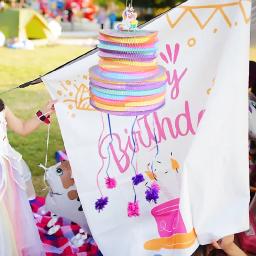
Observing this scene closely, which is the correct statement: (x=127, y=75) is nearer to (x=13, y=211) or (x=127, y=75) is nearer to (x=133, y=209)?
(x=133, y=209)

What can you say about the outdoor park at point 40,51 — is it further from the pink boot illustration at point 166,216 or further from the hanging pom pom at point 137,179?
the pink boot illustration at point 166,216

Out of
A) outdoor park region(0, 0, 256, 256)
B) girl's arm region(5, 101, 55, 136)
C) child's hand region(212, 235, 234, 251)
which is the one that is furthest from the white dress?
child's hand region(212, 235, 234, 251)

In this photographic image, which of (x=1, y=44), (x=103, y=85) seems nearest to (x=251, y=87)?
(x=103, y=85)

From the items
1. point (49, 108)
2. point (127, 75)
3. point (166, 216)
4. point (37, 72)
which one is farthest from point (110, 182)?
point (37, 72)

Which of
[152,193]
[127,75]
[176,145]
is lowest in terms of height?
[152,193]

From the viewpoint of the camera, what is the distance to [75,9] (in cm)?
1917

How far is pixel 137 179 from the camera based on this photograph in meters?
3.12

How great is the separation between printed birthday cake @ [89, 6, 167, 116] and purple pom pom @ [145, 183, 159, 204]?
0.93m

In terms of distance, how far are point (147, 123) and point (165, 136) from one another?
15 centimetres

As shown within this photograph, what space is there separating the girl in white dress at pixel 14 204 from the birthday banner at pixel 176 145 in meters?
0.38

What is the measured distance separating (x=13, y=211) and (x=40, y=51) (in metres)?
10.2

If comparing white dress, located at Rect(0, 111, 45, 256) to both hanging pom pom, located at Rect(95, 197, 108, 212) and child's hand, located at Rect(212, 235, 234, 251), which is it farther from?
child's hand, located at Rect(212, 235, 234, 251)

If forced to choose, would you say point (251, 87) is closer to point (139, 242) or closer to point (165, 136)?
point (165, 136)

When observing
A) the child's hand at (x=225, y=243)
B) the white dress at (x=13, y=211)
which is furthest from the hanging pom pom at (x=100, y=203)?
the child's hand at (x=225, y=243)
